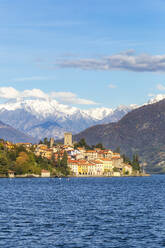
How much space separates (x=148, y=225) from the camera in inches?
2785

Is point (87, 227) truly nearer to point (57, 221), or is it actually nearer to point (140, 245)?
point (57, 221)

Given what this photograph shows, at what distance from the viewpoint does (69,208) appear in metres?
93.1

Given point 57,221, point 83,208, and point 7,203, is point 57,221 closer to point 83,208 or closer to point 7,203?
point 83,208

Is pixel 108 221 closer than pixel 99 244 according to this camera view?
No

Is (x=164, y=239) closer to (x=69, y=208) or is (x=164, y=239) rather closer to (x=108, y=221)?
(x=108, y=221)

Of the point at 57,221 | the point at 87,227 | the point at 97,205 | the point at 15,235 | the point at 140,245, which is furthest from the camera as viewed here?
the point at 97,205

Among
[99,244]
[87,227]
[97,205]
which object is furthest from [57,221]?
Result: [97,205]

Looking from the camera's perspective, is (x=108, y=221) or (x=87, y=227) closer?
(x=87, y=227)

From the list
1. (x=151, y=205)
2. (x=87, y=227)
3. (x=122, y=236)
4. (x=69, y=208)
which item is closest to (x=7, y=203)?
(x=69, y=208)

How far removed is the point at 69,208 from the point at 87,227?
2440 centimetres

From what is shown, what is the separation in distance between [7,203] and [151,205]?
2717 cm

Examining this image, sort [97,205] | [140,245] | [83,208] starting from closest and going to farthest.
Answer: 1. [140,245]
2. [83,208]
3. [97,205]

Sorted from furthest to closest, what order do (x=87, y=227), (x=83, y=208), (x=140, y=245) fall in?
1. (x=83, y=208)
2. (x=87, y=227)
3. (x=140, y=245)

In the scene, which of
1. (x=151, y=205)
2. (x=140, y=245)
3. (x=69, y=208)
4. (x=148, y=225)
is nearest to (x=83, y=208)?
(x=69, y=208)
